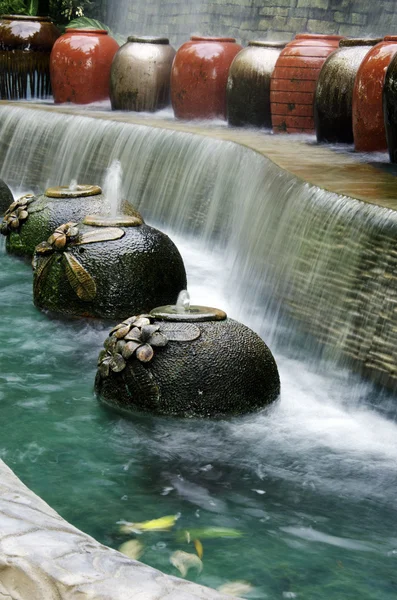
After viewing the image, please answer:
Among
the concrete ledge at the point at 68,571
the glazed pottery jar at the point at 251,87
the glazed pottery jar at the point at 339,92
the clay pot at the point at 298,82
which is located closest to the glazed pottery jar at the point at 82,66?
the glazed pottery jar at the point at 251,87

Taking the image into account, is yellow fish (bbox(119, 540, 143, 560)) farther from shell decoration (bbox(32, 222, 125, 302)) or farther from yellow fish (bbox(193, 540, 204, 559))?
shell decoration (bbox(32, 222, 125, 302))

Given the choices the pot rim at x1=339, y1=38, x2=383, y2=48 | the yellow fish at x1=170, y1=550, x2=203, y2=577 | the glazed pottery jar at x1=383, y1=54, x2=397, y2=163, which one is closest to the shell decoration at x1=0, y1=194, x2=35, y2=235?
the glazed pottery jar at x1=383, y1=54, x2=397, y2=163

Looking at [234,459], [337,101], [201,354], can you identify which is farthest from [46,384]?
[337,101]

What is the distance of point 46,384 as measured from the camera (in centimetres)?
515

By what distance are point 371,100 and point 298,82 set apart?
198cm

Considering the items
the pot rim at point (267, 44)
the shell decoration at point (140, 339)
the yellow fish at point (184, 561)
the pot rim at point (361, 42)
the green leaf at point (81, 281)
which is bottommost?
the green leaf at point (81, 281)

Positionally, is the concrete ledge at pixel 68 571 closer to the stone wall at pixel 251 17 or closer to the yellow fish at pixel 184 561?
the yellow fish at pixel 184 561

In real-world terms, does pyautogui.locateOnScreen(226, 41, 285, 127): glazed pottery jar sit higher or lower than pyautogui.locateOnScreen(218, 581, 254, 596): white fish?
higher

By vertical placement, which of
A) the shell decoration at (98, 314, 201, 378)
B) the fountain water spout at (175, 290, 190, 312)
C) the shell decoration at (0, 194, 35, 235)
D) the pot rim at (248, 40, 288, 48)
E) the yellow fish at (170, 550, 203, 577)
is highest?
the pot rim at (248, 40, 288, 48)

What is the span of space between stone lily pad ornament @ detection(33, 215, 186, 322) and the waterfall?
23.2 inches

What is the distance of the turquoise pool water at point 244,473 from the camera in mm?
3361

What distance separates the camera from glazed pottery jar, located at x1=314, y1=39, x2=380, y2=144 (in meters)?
8.81

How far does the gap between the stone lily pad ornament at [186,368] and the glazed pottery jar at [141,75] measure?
7.49 m

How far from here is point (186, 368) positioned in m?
4.61
